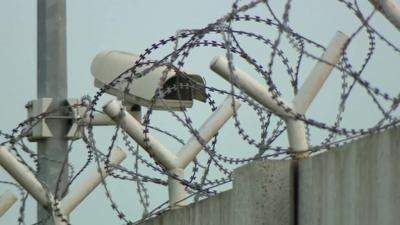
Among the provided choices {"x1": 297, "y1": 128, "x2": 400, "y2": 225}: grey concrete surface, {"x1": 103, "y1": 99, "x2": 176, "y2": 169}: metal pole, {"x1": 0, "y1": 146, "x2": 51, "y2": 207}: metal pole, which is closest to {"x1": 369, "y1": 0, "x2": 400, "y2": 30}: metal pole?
{"x1": 297, "y1": 128, "x2": 400, "y2": 225}: grey concrete surface

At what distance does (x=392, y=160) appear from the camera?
8258mm

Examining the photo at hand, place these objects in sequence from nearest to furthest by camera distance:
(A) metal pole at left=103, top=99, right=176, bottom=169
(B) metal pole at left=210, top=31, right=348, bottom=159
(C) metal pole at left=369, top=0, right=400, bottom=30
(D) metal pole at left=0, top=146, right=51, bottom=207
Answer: (C) metal pole at left=369, top=0, right=400, bottom=30 < (B) metal pole at left=210, top=31, right=348, bottom=159 < (A) metal pole at left=103, top=99, right=176, bottom=169 < (D) metal pole at left=0, top=146, right=51, bottom=207

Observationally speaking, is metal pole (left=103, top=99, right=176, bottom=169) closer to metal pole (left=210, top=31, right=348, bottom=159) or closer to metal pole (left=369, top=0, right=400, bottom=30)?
metal pole (left=210, top=31, right=348, bottom=159)

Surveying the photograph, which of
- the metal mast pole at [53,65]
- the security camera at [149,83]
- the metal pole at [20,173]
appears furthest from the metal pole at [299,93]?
the metal mast pole at [53,65]

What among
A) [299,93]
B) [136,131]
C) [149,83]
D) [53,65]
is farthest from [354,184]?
[53,65]

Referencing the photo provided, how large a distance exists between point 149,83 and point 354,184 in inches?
167

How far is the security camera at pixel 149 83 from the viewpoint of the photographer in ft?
37.5

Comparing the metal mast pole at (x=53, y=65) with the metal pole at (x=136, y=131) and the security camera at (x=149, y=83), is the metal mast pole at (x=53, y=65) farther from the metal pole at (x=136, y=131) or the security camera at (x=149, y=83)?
the metal pole at (x=136, y=131)

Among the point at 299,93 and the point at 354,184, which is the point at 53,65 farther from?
the point at 354,184

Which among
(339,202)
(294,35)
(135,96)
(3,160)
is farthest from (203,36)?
(3,160)

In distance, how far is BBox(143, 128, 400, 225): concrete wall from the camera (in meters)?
8.34

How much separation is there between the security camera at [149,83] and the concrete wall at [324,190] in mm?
936

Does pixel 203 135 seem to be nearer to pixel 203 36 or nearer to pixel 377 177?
pixel 203 36

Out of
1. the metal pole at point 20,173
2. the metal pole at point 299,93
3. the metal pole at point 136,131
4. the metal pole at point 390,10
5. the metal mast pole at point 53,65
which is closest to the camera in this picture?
the metal pole at point 390,10
